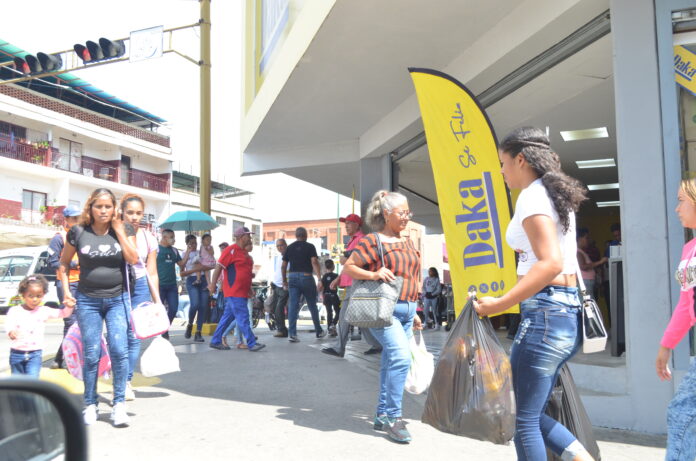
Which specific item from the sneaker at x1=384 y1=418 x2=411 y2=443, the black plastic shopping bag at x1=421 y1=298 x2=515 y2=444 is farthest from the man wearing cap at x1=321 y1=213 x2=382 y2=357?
the black plastic shopping bag at x1=421 y1=298 x2=515 y2=444

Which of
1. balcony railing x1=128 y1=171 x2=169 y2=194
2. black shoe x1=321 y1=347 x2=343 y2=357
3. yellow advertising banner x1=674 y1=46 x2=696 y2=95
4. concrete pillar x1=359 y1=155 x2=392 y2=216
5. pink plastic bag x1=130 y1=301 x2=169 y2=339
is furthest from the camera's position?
balcony railing x1=128 y1=171 x2=169 y2=194

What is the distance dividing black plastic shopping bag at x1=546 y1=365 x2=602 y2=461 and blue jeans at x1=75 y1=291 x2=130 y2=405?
326 cm

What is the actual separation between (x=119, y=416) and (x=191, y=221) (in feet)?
26.1

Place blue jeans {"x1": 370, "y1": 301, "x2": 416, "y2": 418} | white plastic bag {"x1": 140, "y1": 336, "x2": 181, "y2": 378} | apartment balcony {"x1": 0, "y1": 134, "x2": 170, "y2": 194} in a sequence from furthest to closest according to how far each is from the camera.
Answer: apartment balcony {"x1": 0, "y1": 134, "x2": 170, "y2": 194} → white plastic bag {"x1": 140, "y1": 336, "x2": 181, "y2": 378} → blue jeans {"x1": 370, "y1": 301, "x2": 416, "y2": 418}

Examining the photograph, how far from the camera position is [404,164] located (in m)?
12.5

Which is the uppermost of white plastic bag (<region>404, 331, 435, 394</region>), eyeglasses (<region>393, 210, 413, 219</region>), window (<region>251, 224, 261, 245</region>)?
window (<region>251, 224, 261, 245</region>)

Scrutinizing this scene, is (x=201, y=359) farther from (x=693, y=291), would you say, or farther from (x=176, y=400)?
(x=693, y=291)

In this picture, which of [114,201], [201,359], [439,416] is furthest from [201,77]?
[439,416]

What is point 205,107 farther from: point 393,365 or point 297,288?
point 393,365

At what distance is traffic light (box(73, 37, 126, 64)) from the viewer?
12125 millimetres

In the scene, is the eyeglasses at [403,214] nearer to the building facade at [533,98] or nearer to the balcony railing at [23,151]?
the building facade at [533,98]

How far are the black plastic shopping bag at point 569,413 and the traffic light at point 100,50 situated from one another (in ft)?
38.2

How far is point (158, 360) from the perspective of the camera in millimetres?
5160

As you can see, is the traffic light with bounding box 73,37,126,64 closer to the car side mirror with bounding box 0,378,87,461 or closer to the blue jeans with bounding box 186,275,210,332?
the blue jeans with bounding box 186,275,210,332
